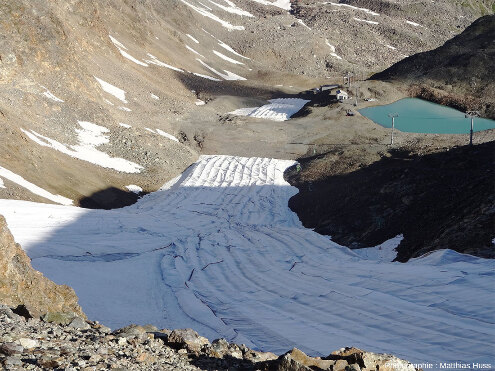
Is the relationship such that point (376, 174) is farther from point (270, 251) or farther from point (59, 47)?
point (59, 47)

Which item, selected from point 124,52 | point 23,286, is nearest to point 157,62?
point 124,52

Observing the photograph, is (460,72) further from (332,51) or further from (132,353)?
(132,353)

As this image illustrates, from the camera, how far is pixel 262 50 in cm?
9344

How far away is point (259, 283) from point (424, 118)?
34.7 metres

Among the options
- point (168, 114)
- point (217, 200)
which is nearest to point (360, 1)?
point (168, 114)

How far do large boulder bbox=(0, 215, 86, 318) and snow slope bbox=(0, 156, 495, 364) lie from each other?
14.2 ft

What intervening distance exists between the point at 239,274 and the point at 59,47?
31198 millimetres

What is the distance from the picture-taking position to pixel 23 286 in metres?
9.37

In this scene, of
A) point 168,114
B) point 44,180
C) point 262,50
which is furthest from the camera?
point 262,50

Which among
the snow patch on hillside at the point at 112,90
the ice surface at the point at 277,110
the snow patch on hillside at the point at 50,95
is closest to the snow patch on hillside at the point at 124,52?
the ice surface at the point at 277,110

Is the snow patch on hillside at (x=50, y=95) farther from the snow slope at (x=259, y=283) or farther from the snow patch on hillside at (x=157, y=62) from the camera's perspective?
the snow patch on hillside at (x=157, y=62)

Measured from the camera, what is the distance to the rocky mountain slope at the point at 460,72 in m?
52.2

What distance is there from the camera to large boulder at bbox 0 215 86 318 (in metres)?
9.11

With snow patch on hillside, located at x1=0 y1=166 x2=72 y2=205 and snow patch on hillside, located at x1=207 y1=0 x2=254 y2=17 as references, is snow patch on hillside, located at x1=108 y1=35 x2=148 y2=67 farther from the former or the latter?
snow patch on hillside, located at x1=207 y1=0 x2=254 y2=17
